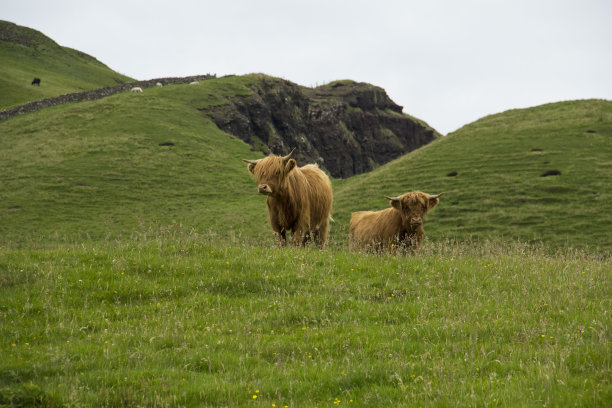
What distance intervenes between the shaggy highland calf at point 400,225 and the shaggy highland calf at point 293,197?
155 centimetres

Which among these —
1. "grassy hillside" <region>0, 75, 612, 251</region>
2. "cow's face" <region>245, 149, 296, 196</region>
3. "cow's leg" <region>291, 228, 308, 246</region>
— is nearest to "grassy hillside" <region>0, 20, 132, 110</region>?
"grassy hillside" <region>0, 75, 612, 251</region>

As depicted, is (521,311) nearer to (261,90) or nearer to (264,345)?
(264,345)

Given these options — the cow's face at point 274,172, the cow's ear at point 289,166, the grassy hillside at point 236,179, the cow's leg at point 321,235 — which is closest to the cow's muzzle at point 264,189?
the cow's face at point 274,172

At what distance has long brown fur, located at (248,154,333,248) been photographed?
11898mm

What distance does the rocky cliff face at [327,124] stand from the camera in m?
78.0

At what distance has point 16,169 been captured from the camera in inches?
1555

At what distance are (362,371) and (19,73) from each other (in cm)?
9092

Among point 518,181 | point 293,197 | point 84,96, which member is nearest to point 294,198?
point 293,197

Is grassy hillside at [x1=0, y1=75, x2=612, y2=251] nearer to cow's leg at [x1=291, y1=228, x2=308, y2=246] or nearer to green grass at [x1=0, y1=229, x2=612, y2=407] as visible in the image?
cow's leg at [x1=291, y1=228, x2=308, y2=246]

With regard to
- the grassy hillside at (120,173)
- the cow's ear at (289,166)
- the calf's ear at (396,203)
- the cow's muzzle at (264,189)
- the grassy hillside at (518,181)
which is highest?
the grassy hillside at (518,181)

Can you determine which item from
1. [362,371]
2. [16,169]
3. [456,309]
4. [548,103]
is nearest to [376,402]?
[362,371]

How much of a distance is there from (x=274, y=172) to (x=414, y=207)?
13.0ft

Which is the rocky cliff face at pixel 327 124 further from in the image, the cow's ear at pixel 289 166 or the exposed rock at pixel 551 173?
the cow's ear at pixel 289 166

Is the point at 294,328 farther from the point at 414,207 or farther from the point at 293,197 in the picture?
the point at 414,207
